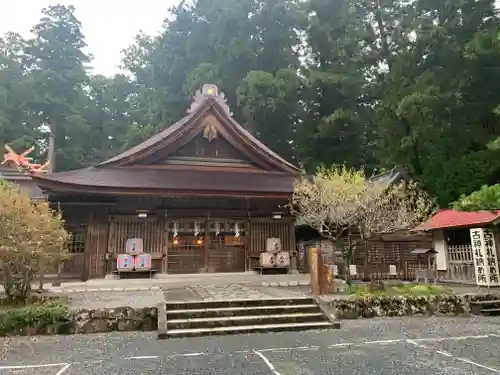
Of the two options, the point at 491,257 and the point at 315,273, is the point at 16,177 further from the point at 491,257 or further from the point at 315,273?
the point at 491,257

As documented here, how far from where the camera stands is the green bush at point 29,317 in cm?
712

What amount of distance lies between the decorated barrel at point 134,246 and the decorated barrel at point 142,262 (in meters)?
0.22

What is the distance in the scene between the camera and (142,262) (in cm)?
1287

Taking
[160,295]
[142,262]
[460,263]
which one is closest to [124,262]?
[142,262]

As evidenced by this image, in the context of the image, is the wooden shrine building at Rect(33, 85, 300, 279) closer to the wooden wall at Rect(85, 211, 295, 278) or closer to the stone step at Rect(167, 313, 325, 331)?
the wooden wall at Rect(85, 211, 295, 278)

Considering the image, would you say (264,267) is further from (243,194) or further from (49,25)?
(49,25)

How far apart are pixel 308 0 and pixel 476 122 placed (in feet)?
49.0

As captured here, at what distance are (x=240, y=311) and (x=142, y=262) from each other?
5908 millimetres

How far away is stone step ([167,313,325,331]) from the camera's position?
7.34 meters

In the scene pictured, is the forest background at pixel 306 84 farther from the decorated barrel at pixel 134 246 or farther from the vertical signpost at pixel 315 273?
the decorated barrel at pixel 134 246

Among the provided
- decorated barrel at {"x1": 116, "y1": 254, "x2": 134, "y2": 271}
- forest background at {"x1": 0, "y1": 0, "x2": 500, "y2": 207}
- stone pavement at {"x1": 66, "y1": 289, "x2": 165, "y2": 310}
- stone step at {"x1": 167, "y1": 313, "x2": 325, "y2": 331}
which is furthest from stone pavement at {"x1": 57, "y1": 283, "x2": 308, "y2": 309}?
forest background at {"x1": 0, "y1": 0, "x2": 500, "y2": 207}

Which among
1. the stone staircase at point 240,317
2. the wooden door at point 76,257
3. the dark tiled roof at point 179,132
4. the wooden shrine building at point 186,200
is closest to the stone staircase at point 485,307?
the stone staircase at point 240,317

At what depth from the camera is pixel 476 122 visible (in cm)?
2089

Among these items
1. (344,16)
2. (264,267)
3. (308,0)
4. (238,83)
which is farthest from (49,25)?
(264,267)
